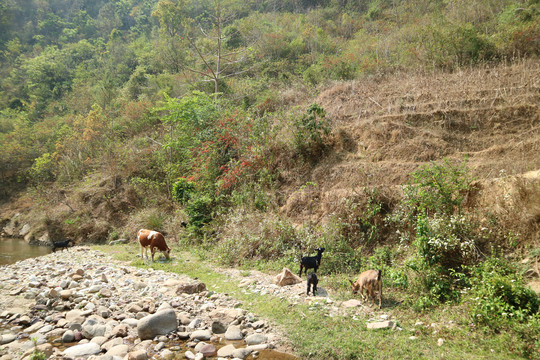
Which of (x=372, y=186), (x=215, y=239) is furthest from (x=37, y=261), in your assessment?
(x=372, y=186)

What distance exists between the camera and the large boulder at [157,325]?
4.88 m

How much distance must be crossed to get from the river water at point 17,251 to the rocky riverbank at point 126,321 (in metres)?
6.64

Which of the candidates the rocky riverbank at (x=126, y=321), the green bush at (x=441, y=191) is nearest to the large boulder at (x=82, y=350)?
the rocky riverbank at (x=126, y=321)

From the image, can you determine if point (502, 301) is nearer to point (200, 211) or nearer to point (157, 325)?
point (157, 325)

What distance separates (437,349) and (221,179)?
904 centimetres

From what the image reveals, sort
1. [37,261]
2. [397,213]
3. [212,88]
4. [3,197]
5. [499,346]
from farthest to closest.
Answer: [3,197] → [212,88] → [37,261] → [397,213] → [499,346]

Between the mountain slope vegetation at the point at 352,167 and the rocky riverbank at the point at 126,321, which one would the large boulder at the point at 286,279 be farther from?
the rocky riverbank at the point at 126,321

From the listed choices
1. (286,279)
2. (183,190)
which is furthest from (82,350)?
(183,190)

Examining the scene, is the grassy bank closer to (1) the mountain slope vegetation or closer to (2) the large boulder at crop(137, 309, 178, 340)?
(1) the mountain slope vegetation

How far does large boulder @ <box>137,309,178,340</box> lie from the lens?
16.0 feet

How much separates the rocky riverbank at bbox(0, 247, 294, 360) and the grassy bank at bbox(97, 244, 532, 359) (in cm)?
40

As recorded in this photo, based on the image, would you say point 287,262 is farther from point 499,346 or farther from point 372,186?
point 499,346

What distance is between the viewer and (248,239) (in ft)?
28.0

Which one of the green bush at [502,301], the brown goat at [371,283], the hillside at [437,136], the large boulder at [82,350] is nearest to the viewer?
the green bush at [502,301]
